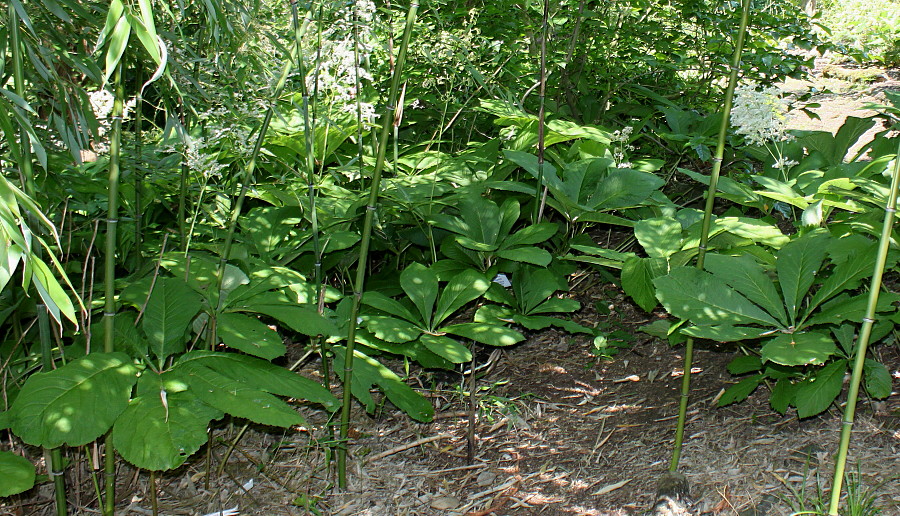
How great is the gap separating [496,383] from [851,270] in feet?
3.50

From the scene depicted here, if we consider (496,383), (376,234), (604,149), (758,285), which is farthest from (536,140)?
(758,285)

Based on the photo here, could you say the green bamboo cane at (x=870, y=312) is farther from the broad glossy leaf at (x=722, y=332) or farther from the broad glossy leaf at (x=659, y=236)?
the broad glossy leaf at (x=659, y=236)

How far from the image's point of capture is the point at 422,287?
6.91 ft

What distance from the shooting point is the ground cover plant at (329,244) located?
1.46 m

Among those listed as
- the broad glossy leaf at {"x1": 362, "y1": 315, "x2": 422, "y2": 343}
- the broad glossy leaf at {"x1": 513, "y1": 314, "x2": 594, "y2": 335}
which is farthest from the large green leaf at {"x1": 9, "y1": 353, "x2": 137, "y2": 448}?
the broad glossy leaf at {"x1": 513, "y1": 314, "x2": 594, "y2": 335}

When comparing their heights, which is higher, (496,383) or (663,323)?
(663,323)

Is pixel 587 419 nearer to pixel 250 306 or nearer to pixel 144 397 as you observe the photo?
pixel 250 306

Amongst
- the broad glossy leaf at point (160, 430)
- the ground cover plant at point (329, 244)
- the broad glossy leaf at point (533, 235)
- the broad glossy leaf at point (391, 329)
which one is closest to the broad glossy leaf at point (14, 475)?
the ground cover plant at point (329, 244)

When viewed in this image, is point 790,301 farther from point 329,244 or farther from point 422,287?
point 329,244

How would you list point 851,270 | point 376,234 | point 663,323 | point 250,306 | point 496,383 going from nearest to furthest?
point 851,270 → point 250,306 → point 663,323 → point 496,383 → point 376,234

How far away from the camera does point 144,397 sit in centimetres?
145

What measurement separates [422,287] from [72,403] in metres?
0.96

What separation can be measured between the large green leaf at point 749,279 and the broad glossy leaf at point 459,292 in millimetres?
622

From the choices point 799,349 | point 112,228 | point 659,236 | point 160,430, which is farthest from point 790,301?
point 112,228
